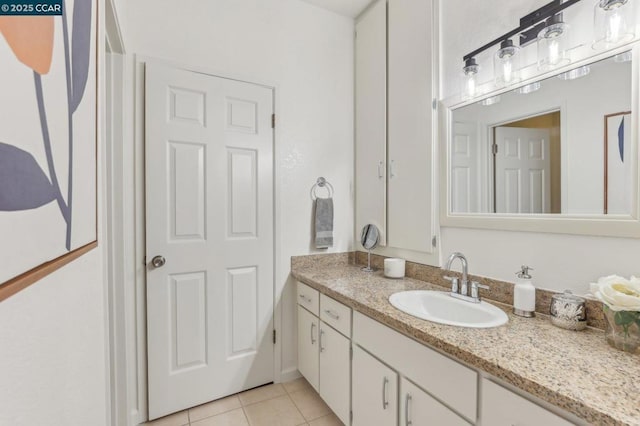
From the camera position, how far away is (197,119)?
1865 mm

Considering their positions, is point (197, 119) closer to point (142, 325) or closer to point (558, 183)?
point (142, 325)

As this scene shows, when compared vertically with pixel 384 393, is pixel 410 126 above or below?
above

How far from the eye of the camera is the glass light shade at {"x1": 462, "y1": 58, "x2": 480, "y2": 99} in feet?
4.93

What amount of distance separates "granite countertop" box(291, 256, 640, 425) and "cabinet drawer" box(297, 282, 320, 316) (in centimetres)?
48

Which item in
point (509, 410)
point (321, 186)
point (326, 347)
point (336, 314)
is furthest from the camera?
point (321, 186)

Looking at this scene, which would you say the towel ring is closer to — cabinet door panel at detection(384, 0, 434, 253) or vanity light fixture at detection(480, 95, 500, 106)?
cabinet door panel at detection(384, 0, 434, 253)

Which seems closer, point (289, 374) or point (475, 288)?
point (475, 288)

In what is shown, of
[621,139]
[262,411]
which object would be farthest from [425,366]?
[262,411]

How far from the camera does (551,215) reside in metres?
1.23

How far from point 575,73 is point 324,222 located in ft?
5.22

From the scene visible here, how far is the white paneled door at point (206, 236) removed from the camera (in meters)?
1.75

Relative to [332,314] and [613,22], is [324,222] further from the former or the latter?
[613,22]

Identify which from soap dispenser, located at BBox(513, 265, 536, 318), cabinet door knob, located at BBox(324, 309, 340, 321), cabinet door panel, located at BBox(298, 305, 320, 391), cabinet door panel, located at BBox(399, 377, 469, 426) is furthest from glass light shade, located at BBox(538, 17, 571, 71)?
cabinet door panel, located at BBox(298, 305, 320, 391)

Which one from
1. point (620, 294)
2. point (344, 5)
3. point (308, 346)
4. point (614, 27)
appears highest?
point (344, 5)
